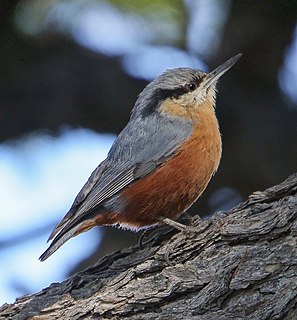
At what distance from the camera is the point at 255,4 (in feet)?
23.0

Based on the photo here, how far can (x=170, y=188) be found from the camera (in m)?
6.19

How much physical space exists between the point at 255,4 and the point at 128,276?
2663 mm

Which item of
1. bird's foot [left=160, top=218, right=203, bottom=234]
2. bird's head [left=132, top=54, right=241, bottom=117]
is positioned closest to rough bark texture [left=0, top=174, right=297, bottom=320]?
bird's foot [left=160, top=218, right=203, bottom=234]

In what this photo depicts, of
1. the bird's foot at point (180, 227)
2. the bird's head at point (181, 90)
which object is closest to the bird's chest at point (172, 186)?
the bird's foot at point (180, 227)

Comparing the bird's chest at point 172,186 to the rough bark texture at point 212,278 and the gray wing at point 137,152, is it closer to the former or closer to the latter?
the gray wing at point 137,152

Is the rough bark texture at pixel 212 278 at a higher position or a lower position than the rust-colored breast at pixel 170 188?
lower

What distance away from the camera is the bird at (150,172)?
6168mm

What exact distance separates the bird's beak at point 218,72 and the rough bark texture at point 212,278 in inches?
66.4

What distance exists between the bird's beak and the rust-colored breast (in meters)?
0.73

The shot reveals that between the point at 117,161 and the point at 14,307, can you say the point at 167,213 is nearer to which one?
the point at 117,161

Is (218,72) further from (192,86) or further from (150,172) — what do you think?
(150,172)

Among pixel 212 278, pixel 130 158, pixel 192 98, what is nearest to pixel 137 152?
pixel 130 158

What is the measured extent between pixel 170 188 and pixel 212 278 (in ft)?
4.26

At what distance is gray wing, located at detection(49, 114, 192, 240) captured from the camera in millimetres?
6160
